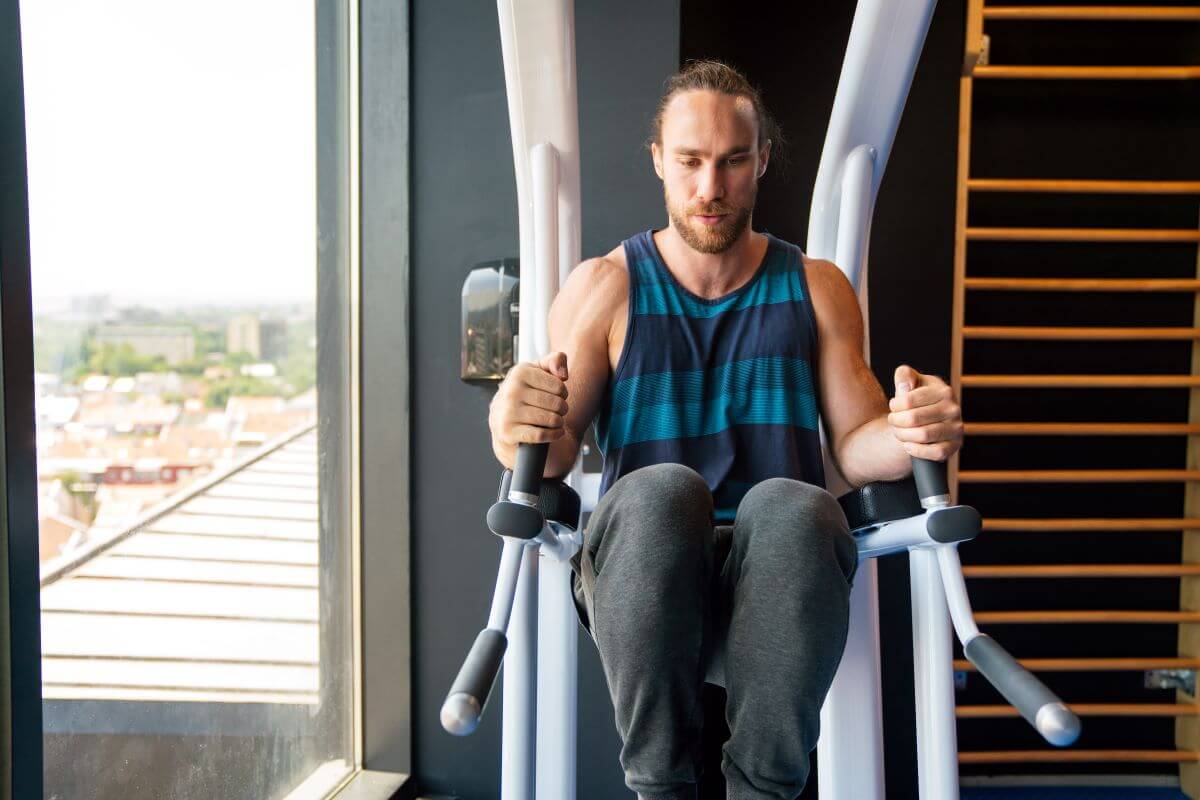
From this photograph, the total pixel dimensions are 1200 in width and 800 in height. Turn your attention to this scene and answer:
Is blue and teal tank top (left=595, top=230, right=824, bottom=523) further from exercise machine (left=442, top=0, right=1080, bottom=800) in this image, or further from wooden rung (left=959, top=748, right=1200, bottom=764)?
wooden rung (left=959, top=748, right=1200, bottom=764)

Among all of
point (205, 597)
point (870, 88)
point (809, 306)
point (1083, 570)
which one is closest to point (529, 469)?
point (809, 306)

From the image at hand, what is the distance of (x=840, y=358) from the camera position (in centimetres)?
153

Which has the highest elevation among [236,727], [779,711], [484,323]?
[484,323]

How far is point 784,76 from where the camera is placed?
2.75 meters

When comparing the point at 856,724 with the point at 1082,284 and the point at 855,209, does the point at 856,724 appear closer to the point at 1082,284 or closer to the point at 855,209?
the point at 855,209

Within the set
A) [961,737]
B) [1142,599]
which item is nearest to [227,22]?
[961,737]

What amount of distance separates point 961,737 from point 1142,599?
2.27ft

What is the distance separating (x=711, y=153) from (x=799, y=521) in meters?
0.64

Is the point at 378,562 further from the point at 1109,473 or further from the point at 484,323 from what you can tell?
the point at 1109,473

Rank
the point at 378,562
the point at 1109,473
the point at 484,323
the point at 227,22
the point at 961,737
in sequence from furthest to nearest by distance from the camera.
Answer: the point at 961,737 < the point at 1109,473 < the point at 378,562 < the point at 484,323 < the point at 227,22

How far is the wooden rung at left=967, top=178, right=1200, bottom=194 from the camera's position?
2719mm

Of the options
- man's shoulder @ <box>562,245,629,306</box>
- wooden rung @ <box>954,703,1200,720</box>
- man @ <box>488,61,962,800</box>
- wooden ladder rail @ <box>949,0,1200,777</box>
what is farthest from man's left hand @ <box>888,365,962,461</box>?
wooden rung @ <box>954,703,1200,720</box>

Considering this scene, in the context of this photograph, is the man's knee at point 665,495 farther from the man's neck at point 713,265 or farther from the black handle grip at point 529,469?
the man's neck at point 713,265

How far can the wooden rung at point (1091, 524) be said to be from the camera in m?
2.75
